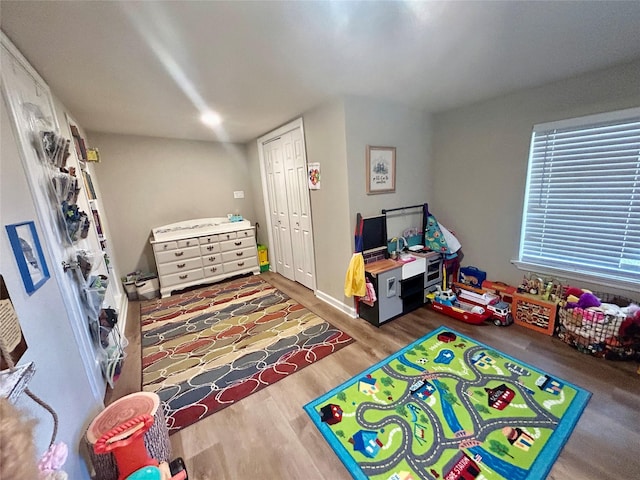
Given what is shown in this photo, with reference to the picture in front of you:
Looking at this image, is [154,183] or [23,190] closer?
[23,190]

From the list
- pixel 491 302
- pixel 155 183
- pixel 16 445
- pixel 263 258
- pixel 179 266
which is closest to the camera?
pixel 16 445

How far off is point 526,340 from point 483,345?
0.42 meters

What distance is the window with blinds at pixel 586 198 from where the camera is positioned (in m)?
2.01

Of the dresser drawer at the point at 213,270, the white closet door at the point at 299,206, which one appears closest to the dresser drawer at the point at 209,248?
the dresser drawer at the point at 213,270

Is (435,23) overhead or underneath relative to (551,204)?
overhead

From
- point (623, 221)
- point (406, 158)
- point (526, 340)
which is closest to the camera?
point (623, 221)

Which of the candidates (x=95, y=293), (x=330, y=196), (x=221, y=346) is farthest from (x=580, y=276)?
(x=95, y=293)

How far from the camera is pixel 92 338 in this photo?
1718 mm

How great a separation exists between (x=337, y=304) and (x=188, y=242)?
7.70 ft

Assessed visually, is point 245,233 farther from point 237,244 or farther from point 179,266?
point 179,266

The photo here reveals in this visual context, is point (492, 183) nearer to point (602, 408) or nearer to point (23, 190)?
point (602, 408)

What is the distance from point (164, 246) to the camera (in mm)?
3482

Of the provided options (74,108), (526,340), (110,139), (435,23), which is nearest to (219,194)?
(110,139)

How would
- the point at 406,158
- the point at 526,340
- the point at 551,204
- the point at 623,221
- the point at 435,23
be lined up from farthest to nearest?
the point at 406,158 → the point at 551,204 → the point at 526,340 → the point at 623,221 → the point at 435,23
